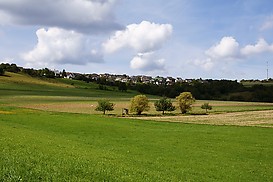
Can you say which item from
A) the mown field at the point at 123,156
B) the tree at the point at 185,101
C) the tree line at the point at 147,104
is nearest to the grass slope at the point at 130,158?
the mown field at the point at 123,156

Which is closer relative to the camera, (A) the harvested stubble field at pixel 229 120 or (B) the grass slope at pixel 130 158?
(B) the grass slope at pixel 130 158

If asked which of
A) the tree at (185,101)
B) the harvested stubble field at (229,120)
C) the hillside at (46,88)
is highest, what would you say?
the hillside at (46,88)

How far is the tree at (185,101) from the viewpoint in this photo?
106 meters

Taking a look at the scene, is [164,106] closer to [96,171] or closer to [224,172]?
[224,172]

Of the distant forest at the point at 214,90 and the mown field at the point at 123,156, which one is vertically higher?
the distant forest at the point at 214,90

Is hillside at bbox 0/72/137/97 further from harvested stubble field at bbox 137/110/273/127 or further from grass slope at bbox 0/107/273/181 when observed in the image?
grass slope at bbox 0/107/273/181

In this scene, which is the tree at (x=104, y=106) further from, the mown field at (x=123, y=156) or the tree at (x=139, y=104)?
the mown field at (x=123, y=156)

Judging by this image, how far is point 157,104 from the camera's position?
106m

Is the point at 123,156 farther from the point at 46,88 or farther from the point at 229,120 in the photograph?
the point at 46,88

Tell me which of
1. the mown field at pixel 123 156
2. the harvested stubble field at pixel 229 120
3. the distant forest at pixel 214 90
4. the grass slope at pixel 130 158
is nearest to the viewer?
the grass slope at pixel 130 158

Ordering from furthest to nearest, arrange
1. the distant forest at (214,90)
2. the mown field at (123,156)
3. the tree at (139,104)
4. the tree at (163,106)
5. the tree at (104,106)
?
the distant forest at (214,90) < the tree at (163,106) < the tree at (139,104) < the tree at (104,106) < the mown field at (123,156)

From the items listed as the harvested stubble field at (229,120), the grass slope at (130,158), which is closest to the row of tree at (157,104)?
the harvested stubble field at (229,120)

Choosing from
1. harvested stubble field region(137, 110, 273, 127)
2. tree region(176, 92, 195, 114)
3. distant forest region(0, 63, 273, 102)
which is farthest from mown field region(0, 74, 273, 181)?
distant forest region(0, 63, 273, 102)

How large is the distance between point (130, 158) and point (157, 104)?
79.5 metres
